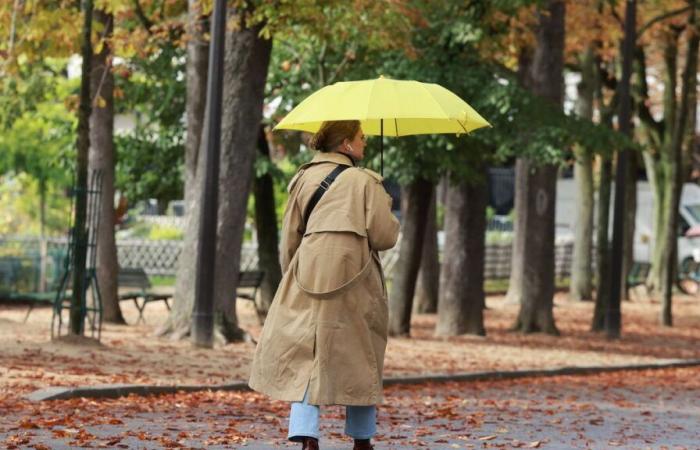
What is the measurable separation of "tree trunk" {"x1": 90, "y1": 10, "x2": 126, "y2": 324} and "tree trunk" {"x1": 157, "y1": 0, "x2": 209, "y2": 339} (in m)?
2.40

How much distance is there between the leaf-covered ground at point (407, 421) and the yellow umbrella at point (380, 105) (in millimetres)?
2148

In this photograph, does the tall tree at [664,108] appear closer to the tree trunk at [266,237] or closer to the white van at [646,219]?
the white van at [646,219]

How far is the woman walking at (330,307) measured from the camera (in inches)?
311

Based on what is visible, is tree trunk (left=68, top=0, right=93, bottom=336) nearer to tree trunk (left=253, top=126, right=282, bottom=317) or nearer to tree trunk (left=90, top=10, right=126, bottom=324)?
tree trunk (left=90, top=10, right=126, bottom=324)

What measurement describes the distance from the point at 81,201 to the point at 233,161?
2.30 meters

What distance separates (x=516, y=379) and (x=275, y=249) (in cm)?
918

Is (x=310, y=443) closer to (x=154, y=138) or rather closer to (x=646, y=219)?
(x=154, y=138)

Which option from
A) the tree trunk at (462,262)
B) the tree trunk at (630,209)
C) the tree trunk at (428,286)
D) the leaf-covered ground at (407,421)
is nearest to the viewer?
the leaf-covered ground at (407,421)

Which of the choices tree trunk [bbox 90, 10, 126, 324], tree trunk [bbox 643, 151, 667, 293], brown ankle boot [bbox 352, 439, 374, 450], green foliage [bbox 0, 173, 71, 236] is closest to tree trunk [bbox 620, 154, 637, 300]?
tree trunk [bbox 643, 151, 667, 293]

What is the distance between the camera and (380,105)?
882 centimetres

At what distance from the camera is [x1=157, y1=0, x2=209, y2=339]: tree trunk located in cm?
1880

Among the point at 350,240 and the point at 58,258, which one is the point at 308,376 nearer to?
the point at 350,240

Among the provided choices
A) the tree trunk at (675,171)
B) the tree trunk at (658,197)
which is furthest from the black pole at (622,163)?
the tree trunk at (658,197)

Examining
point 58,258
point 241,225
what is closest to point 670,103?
point 58,258
